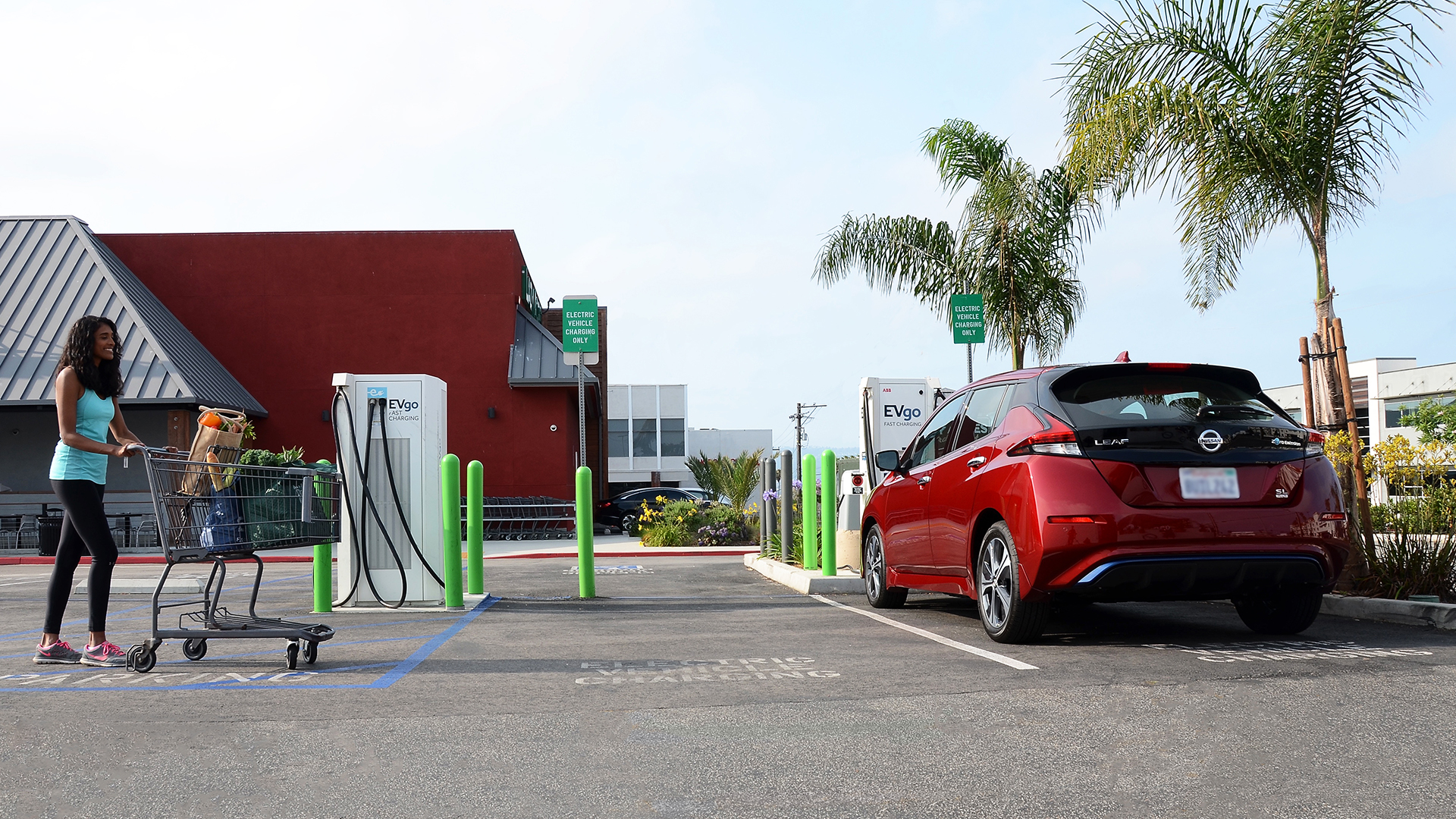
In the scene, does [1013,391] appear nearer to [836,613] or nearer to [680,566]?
[836,613]

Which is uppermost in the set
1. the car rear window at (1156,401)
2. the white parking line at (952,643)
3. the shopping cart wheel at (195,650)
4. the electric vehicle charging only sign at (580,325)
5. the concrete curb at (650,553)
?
the electric vehicle charging only sign at (580,325)

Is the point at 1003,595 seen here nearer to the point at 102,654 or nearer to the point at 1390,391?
the point at 102,654

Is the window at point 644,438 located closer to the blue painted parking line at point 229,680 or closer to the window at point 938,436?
the window at point 938,436

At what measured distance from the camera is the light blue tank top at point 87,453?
6.05 m

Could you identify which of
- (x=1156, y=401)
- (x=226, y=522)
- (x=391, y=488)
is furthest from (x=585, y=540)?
(x=1156, y=401)

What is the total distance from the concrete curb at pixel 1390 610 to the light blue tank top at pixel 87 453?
756 centimetres

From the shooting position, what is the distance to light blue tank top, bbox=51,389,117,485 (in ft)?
19.9

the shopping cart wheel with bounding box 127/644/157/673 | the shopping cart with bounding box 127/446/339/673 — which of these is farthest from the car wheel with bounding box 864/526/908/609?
the shopping cart wheel with bounding box 127/644/157/673

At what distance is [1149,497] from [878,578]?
3309mm

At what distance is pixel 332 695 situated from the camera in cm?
521

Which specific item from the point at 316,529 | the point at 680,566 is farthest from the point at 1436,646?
the point at 680,566

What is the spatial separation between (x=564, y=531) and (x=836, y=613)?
19.0 m

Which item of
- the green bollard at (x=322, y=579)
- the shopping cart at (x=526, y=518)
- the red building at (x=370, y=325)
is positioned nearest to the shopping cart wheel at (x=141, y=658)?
the green bollard at (x=322, y=579)

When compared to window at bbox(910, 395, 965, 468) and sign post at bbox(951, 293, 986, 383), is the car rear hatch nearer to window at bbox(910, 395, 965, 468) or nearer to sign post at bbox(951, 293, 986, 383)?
window at bbox(910, 395, 965, 468)
